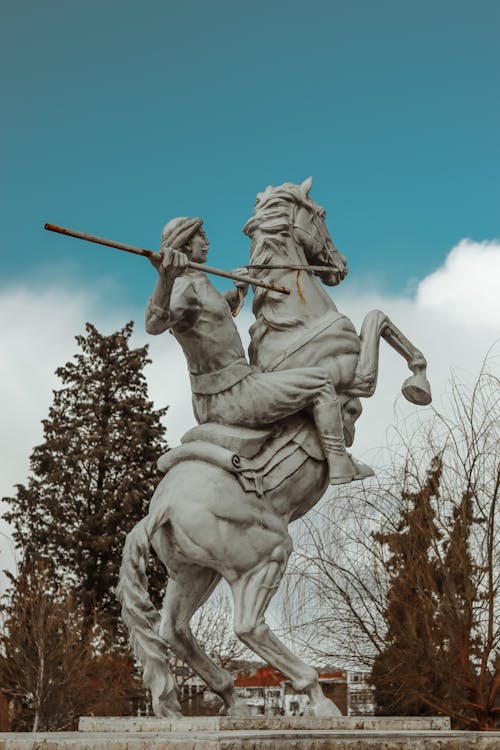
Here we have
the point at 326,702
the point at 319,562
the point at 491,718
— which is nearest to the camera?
the point at 326,702

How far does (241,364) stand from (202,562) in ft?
3.78

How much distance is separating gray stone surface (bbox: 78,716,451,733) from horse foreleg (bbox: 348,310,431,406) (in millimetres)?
1895

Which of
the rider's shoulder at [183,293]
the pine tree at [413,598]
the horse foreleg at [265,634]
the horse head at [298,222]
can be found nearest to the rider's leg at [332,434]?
the horse foreleg at [265,634]

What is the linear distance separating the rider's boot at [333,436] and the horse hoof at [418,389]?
A: 2.52 feet

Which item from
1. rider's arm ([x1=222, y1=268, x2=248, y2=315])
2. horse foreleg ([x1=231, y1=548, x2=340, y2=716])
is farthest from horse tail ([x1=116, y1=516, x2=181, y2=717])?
rider's arm ([x1=222, y1=268, x2=248, y2=315])

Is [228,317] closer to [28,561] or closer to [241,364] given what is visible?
[241,364]

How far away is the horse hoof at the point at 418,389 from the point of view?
233 inches

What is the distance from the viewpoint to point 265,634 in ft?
16.2

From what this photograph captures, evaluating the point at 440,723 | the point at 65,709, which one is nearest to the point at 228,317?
the point at 440,723

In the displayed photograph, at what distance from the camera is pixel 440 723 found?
16.6 ft

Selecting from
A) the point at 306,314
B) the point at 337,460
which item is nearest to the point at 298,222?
the point at 306,314

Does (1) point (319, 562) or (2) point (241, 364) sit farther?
(1) point (319, 562)

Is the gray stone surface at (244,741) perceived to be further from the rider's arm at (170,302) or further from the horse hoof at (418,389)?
the horse hoof at (418,389)

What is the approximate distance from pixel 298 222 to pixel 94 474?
22039mm
